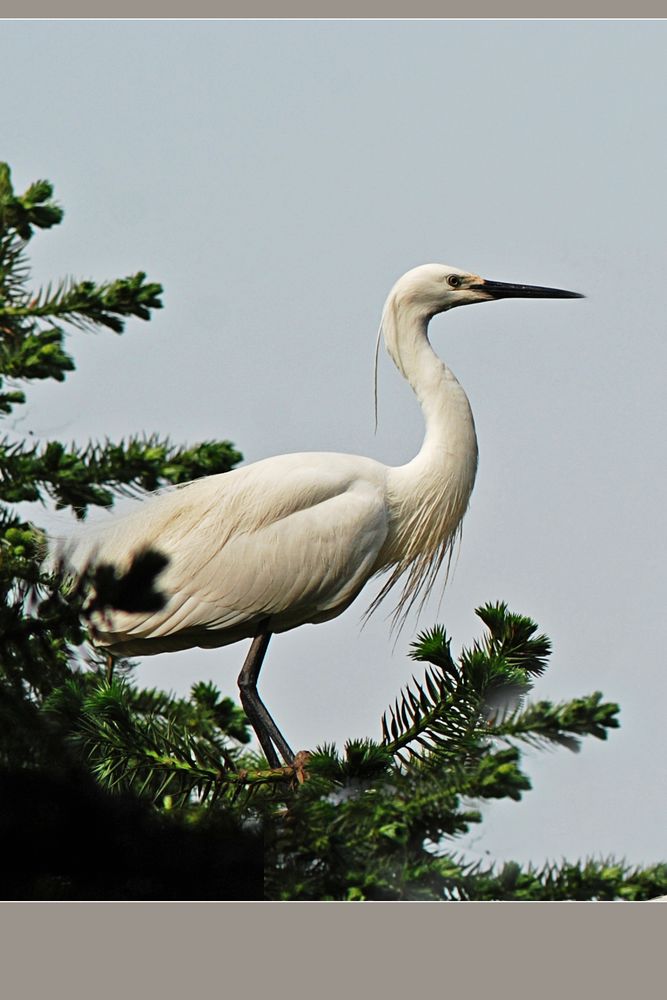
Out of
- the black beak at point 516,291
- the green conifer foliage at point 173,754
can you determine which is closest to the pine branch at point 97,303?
the green conifer foliage at point 173,754

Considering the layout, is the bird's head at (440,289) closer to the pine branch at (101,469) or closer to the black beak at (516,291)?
the black beak at (516,291)

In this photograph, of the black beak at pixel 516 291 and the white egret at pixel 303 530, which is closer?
the white egret at pixel 303 530

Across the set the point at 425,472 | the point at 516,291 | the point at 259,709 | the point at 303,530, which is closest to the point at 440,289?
the point at 516,291

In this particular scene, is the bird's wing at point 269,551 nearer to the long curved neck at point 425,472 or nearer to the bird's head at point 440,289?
the long curved neck at point 425,472

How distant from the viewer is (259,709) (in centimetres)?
202

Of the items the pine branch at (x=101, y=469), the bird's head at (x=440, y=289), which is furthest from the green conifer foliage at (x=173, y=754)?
the bird's head at (x=440, y=289)

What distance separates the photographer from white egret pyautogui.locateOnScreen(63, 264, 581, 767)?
1987 mm

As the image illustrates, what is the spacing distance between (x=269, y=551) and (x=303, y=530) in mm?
55

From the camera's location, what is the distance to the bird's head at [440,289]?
6.91ft

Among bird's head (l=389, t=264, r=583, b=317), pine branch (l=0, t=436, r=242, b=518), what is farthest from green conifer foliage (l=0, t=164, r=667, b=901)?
bird's head (l=389, t=264, r=583, b=317)

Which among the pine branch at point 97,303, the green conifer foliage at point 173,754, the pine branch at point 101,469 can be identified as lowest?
the green conifer foliage at point 173,754

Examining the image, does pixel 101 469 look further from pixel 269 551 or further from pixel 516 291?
pixel 516 291

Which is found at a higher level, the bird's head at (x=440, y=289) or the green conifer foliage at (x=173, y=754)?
the bird's head at (x=440, y=289)

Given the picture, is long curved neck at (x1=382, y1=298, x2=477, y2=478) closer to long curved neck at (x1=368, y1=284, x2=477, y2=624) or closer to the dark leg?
long curved neck at (x1=368, y1=284, x2=477, y2=624)
